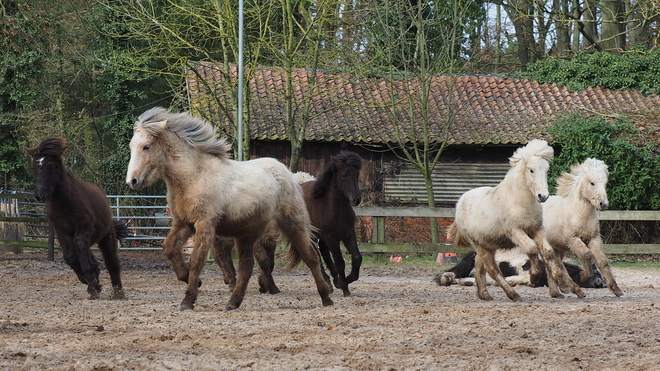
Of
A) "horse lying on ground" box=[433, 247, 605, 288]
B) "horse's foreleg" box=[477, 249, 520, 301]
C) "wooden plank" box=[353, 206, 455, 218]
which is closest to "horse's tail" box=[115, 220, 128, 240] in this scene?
"horse lying on ground" box=[433, 247, 605, 288]

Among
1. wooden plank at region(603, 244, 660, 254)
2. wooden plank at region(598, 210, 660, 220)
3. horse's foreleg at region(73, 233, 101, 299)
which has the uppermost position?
horse's foreleg at region(73, 233, 101, 299)

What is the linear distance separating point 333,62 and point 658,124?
26.8ft

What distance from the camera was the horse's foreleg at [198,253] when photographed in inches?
334

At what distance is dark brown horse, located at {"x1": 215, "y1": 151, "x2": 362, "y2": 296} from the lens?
36.3 feet

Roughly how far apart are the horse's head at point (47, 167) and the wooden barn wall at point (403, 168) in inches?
652

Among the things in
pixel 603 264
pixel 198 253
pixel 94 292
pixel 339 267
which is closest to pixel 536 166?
pixel 603 264

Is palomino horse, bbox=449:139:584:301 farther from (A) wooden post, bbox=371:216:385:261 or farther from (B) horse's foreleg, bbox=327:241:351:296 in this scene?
(A) wooden post, bbox=371:216:385:261

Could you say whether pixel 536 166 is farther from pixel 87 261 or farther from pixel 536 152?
pixel 87 261

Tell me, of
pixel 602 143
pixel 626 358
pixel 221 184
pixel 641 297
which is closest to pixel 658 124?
pixel 602 143

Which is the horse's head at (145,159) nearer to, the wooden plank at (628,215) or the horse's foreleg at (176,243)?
the horse's foreleg at (176,243)

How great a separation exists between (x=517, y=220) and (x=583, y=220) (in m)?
1.73

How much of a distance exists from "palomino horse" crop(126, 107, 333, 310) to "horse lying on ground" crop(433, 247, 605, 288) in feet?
14.1

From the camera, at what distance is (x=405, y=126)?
27.8m

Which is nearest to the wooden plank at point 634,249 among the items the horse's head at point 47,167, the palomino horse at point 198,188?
the palomino horse at point 198,188
